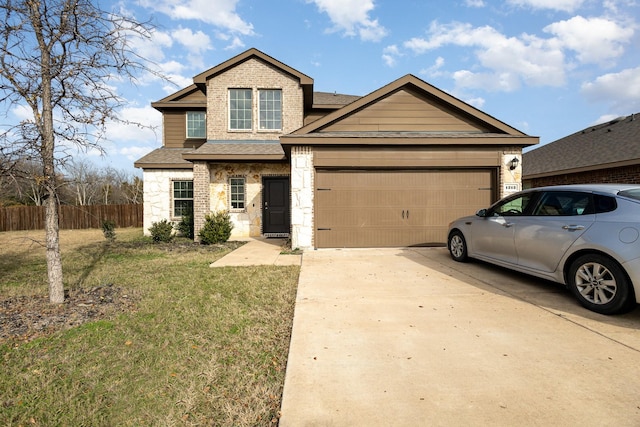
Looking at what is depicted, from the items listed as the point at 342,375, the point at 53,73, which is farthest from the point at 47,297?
the point at 342,375

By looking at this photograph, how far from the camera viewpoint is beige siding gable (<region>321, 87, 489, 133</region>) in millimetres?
8609

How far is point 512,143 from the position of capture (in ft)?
26.8

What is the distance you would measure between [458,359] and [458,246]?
4255 mm

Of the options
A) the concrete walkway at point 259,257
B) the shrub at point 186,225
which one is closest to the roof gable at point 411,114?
the concrete walkway at point 259,257

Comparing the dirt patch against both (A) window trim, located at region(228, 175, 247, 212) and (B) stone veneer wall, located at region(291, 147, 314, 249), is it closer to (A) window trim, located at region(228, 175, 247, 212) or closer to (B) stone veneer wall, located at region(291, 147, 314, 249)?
(B) stone veneer wall, located at region(291, 147, 314, 249)

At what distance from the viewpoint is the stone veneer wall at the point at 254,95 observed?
11586 millimetres

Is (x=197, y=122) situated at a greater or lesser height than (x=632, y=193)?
greater

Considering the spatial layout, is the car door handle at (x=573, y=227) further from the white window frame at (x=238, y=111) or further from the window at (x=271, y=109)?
the white window frame at (x=238, y=111)

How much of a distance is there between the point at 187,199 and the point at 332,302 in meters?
10.2

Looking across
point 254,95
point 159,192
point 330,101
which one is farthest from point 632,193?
point 159,192

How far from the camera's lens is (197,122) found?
13477 mm

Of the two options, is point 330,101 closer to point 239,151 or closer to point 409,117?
point 239,151

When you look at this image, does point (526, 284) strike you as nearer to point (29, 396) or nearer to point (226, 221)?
point (29, 396)

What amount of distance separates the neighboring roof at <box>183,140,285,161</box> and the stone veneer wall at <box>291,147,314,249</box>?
7.67 feet
